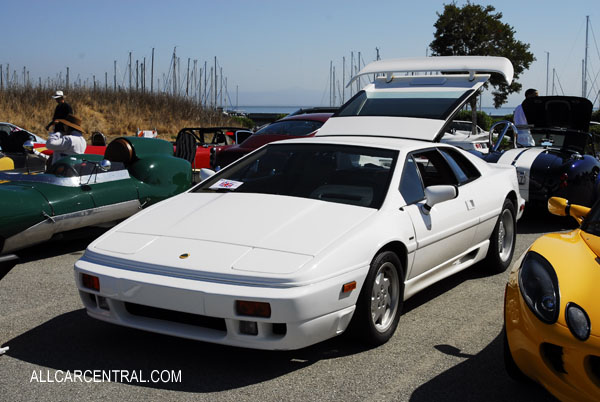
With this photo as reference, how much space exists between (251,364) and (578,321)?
182cm

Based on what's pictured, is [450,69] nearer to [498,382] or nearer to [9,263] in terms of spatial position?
[498,382]

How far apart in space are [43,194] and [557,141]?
705 centimetres

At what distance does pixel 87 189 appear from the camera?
700 centimetres

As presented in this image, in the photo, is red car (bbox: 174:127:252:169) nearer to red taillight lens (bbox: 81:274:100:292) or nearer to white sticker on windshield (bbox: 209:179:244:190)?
white sticker on windshield (bbox: 209:179:244:190)

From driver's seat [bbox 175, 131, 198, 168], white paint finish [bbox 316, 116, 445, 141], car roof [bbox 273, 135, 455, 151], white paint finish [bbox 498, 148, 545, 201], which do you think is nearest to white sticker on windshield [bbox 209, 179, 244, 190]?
car roof [bbox 273, 135, 455, 151]

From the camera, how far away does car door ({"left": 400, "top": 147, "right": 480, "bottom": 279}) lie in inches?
182

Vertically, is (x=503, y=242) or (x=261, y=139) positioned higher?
(x=261, y=139)

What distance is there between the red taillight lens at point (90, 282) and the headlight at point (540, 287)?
234cm

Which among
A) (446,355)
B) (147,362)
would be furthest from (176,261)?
(446,355)

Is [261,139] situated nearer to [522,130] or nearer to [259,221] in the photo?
[522,130]

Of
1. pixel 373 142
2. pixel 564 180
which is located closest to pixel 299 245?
pixel 373 142

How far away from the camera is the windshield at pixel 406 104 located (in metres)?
6.54

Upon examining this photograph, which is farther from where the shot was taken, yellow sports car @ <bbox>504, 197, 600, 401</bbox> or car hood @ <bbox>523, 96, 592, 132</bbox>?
car hood @ <bbox>523, 96, 592, 132</bbox>

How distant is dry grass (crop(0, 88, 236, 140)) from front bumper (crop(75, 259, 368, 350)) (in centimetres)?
2314
